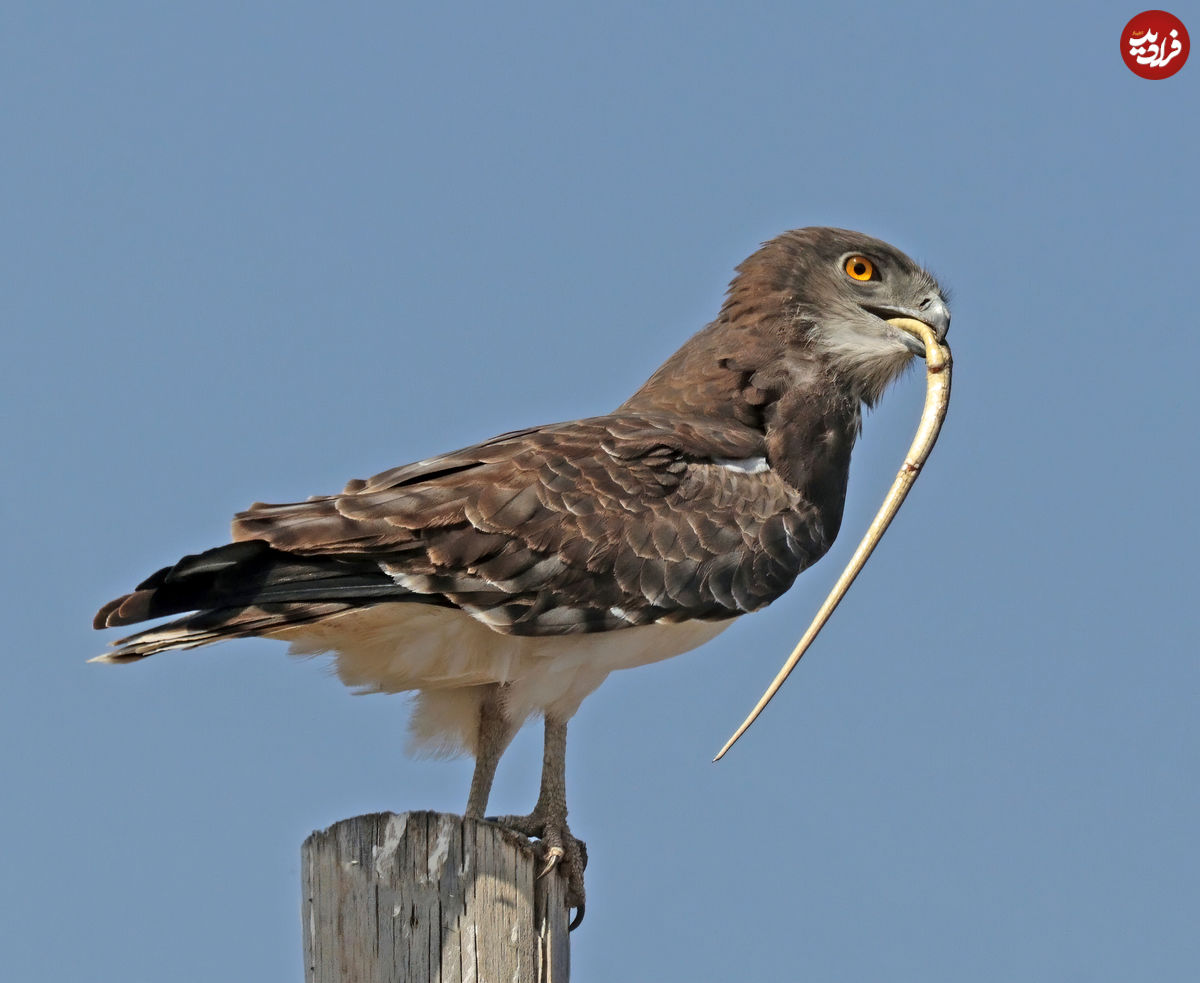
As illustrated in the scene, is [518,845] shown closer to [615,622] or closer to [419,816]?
[419,816]

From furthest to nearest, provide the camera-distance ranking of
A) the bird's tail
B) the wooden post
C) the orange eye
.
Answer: the orange eye
the bird's tail
the wooden post

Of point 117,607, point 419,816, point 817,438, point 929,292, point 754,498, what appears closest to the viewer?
point 419,816

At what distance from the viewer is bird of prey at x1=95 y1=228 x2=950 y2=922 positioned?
6.84 meters

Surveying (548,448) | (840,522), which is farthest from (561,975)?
(840,522)

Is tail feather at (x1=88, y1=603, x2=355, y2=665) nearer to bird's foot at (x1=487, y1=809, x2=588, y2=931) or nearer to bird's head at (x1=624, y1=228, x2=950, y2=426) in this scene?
bird's foot at (x1=487, y1=809, x2=588, y2=931)

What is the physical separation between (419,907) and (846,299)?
4320 millimetres

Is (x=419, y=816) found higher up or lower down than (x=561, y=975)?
higher up

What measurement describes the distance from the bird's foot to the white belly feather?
52 centimetres

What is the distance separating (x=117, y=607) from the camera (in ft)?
21.7

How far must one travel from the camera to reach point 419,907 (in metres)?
6.00

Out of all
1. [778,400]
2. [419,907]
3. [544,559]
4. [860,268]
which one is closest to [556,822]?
[544,559]

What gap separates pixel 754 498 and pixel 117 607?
9.42 ft

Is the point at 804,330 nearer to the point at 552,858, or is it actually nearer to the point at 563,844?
the point at 563,844

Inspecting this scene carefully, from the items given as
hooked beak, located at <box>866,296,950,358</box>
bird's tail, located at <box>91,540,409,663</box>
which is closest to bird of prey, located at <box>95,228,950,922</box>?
bird's tail, located at <box>91,540,409,663</box>
